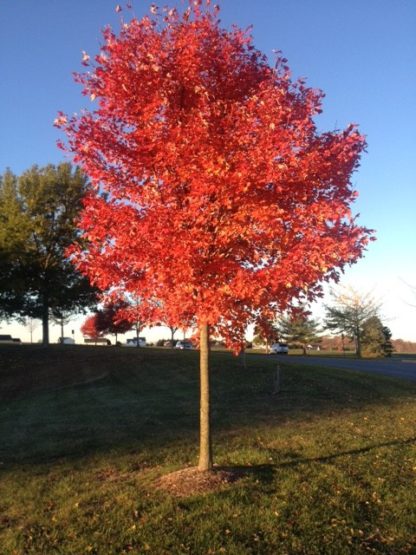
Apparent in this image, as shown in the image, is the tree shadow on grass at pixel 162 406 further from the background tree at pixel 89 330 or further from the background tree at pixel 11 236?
the background tree at pixel 89 330

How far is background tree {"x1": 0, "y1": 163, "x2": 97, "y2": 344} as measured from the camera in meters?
33.8

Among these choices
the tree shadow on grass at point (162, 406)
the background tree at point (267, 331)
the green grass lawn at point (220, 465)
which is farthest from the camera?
the tree shadow on grass at point (162, 406)

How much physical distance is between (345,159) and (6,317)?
3852 cm

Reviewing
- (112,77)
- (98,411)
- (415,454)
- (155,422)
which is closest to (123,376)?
(98,411)

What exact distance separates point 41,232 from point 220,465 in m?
29.0

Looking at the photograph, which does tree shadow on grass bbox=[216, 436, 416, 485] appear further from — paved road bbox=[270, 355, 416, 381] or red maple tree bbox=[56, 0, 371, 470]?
paved road bbox=[270, 355, 416, 381]

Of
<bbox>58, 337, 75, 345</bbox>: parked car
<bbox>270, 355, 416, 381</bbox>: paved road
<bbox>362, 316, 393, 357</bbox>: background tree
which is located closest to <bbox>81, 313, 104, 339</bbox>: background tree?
<bbox>58, 337, 75, 345</bbox>: parked car

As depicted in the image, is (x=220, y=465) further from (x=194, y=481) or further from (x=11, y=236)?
(x=11, y=236)

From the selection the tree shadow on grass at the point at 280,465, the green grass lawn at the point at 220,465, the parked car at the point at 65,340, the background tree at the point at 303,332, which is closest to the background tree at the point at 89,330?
the parked car at the point at 65,340

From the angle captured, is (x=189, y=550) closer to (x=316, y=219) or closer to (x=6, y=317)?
(x=316, y=219)

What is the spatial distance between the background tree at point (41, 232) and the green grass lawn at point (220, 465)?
1667 cm

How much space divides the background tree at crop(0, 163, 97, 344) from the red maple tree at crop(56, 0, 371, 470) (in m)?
26.7

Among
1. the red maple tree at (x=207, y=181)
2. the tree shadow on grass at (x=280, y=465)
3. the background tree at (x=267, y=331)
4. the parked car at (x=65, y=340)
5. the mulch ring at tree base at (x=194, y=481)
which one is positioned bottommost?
the parked car at (x=65, y=340)

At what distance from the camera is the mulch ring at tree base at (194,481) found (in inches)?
285
